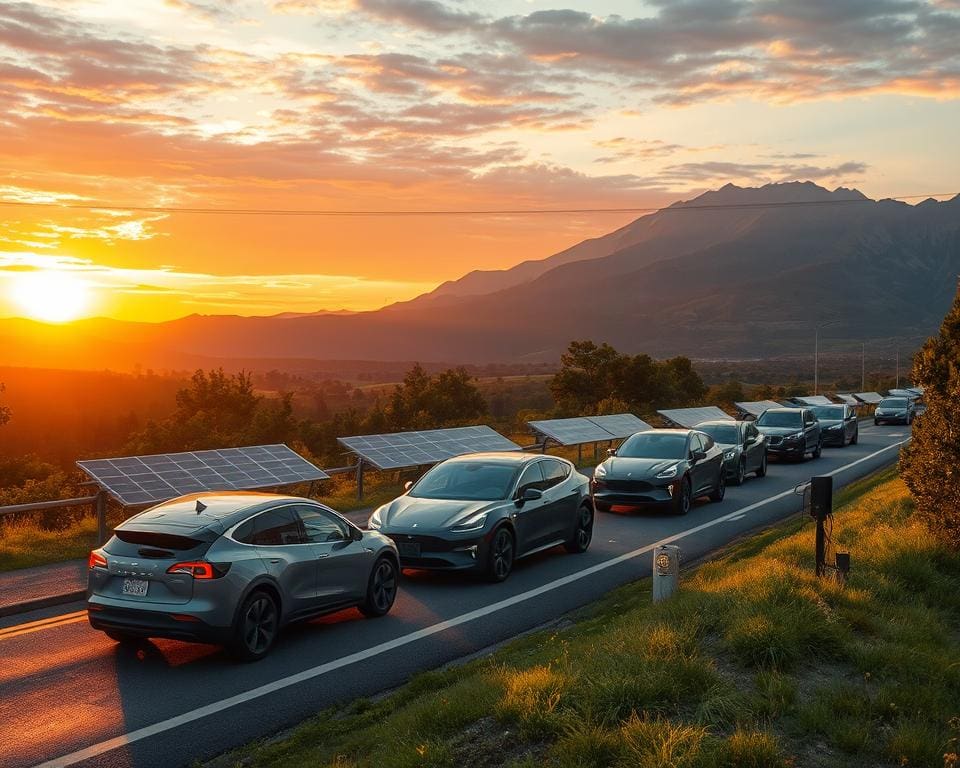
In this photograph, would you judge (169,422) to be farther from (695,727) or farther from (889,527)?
(695,727)

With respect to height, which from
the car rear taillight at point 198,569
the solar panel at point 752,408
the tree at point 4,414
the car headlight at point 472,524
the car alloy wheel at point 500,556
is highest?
the car rear taillight at point 198,569

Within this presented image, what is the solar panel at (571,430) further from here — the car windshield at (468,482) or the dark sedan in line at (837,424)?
the car windshield at (468,482)

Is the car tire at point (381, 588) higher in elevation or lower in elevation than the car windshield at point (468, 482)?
lower

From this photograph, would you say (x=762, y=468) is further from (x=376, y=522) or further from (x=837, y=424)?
(x=376, y=522)

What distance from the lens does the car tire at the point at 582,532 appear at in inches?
605

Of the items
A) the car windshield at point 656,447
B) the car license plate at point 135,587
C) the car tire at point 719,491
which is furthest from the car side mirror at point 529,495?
the car tire at point 719,491

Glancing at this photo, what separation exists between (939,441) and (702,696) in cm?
668

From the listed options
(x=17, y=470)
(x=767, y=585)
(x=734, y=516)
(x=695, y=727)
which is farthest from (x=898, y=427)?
(x=695, y=727)

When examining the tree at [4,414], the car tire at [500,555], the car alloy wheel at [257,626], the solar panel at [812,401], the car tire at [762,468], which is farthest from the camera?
the solar panel at [812,401]

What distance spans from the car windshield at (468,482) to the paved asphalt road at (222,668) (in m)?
1.09

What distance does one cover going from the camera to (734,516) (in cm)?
1938

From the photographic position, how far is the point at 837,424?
3653cm

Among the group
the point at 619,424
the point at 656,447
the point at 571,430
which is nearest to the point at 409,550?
the point at 656,447

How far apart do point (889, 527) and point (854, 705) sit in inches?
291
